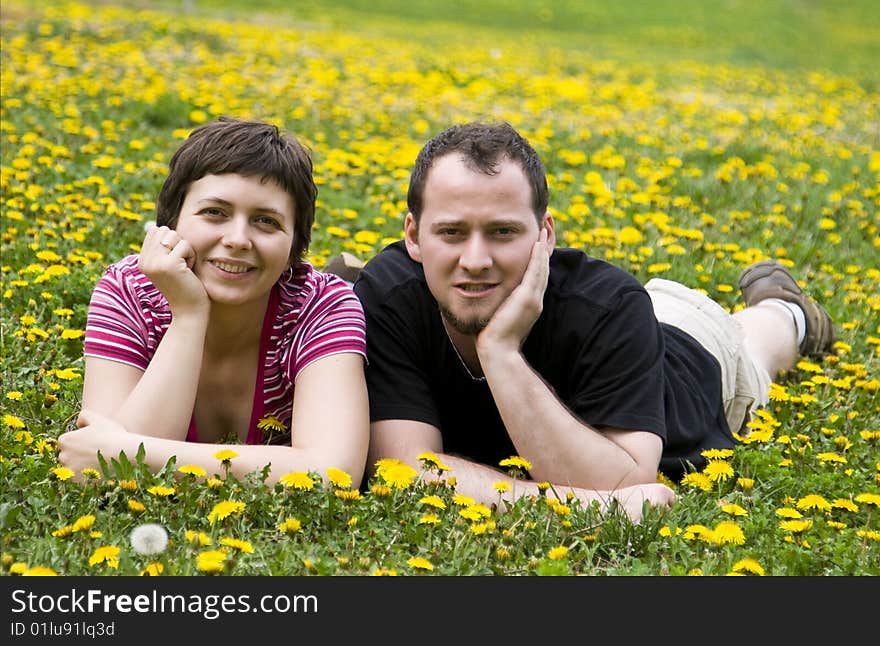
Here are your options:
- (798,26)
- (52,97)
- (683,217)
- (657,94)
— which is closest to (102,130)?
(52,97)

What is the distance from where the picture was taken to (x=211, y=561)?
9.10 ft

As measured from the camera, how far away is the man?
3.67m

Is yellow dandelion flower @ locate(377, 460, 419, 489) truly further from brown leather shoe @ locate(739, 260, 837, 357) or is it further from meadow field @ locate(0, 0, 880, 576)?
brown leather shoe @ locate(739, 260, 837, 357)

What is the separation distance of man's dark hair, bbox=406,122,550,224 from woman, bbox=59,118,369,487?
0.37 metres

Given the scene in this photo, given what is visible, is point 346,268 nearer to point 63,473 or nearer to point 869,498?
point 63,473

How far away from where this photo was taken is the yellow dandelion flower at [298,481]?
329 cm

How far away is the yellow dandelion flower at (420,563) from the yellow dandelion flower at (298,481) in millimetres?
436

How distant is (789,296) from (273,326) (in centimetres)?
293

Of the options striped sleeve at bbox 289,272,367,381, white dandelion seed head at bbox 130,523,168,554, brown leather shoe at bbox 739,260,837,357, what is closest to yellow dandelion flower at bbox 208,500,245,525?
white dandelion seed head at bbox 130,523,168,554

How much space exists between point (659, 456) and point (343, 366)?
1.04 metres

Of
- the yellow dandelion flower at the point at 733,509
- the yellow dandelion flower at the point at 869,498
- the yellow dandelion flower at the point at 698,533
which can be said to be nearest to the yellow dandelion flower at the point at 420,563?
the yellow dandelion flower at the point at 698,533

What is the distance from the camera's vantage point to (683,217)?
25.1 ft

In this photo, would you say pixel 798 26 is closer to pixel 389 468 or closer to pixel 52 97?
pixel 52 97

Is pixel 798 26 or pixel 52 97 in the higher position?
pixel 798 26
